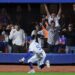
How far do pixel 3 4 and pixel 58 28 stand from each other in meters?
2.95

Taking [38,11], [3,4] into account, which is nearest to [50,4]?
[38,11]

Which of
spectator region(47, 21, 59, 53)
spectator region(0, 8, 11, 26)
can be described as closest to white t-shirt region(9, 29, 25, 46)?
spectator region(0, 8, 11, 26)

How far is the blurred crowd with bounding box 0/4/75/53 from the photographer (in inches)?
730

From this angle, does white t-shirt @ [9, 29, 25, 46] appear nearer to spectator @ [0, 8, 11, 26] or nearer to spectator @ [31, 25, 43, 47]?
spectator @ [31, 25, 43, 47]

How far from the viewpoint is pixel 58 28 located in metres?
18.7

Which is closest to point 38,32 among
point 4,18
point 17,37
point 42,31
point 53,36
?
point 42,31

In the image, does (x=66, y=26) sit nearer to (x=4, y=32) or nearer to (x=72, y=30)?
(x=72, y=30)

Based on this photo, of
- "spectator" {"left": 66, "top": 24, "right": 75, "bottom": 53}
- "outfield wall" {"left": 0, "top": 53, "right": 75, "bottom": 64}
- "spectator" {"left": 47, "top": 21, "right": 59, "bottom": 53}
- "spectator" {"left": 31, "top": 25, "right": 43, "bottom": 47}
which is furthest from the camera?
"outfield wall" {"left": 0, "top": 53, "right": 75, "bottom": 64}

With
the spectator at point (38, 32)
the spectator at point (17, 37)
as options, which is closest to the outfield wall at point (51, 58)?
the spectator at point (17, 37)

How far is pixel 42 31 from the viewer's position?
1839cm

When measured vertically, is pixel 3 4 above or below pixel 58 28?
above

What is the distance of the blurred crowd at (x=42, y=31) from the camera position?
18.5 meters

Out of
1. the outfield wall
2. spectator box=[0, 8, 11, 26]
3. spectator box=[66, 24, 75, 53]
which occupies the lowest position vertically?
the outfield wall

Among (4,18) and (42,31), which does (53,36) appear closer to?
(42,31)
